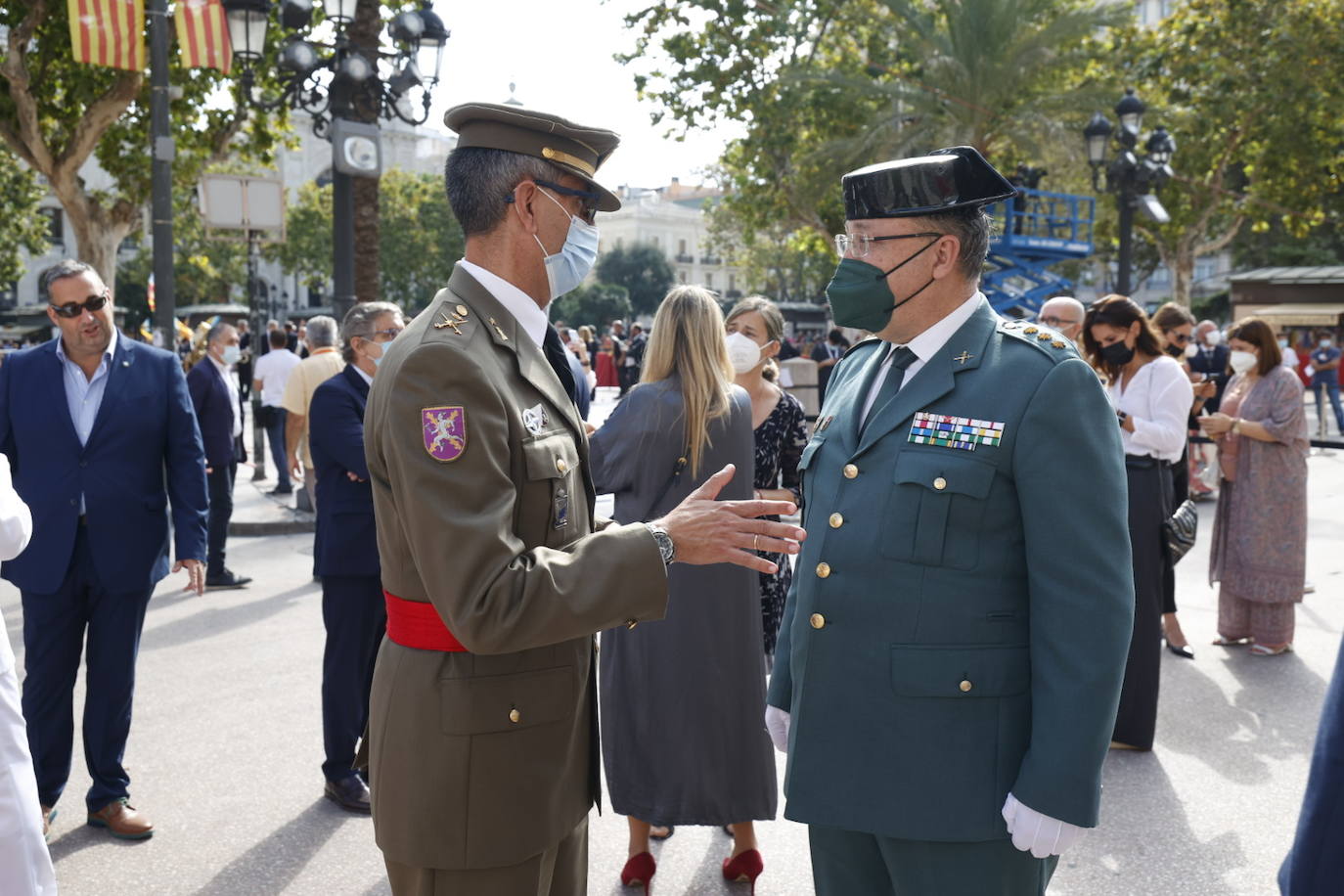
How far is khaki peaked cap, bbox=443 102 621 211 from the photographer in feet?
7.29

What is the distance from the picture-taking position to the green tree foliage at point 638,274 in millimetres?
84938

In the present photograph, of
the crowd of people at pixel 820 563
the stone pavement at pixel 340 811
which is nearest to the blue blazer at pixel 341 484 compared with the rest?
the stone pavement at pixel 340 811

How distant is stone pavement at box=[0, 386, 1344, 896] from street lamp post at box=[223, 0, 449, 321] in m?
4.40

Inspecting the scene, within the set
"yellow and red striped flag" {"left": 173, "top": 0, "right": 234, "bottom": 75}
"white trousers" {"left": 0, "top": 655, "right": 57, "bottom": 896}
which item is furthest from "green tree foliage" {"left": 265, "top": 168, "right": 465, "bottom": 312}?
"white trousers" {"left": 0, "top": 655, "right": 57, "bottom": 896}

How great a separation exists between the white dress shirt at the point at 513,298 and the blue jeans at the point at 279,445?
11117mm

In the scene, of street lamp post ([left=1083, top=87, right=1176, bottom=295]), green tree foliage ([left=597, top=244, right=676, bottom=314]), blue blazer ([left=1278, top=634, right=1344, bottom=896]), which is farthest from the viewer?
green tree foliage ([left=597, top=244, right=676, bottom=314])

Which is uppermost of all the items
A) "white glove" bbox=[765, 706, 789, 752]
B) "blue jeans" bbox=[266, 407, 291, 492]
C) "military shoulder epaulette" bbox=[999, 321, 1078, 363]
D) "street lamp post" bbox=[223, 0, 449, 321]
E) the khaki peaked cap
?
"street lamp post" bbox=[223, 0, 449, 321]

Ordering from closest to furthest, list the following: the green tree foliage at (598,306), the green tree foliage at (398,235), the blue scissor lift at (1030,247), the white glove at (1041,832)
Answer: the white glove at (1041,832) → the blue scissor lift at (1030,247) → the green tree foliage at (398,235) → the green tree foliage at (598,306)

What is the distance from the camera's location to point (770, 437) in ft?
15.7

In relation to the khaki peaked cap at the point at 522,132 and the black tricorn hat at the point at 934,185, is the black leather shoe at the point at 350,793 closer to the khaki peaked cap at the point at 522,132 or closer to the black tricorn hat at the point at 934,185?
the khaki peaked cap at the point at 522,132

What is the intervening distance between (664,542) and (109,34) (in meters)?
11.0

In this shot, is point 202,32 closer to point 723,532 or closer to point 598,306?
point 723,532

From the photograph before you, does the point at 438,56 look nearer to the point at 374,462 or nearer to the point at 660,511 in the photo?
the point at 660,511

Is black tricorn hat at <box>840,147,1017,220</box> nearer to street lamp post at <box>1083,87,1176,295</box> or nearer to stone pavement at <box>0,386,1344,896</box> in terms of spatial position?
stone pavement at <box>0,386,1344,896</box>
